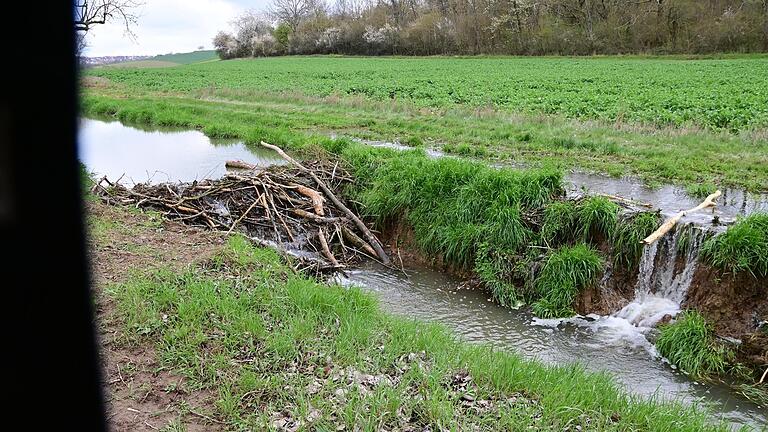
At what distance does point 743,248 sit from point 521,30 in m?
61.3

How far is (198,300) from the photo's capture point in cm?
578

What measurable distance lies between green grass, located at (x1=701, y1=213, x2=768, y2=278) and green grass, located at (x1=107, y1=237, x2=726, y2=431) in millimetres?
2793

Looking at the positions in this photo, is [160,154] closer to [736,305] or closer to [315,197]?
[315,197]

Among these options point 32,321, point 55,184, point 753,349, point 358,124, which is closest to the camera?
point 32,321

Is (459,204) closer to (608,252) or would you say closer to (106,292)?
(608,252)

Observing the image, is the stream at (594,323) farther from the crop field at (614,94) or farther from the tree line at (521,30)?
the tree line at (521,30)

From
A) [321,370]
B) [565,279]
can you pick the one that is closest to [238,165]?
[565,279]

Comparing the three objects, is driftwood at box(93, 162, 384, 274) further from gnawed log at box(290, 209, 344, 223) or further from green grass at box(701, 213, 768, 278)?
green grass at box(701, 213, 768, 278)

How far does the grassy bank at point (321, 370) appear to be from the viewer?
4184mm

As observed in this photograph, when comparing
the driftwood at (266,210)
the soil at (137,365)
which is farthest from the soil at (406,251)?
the soil at (137,365)

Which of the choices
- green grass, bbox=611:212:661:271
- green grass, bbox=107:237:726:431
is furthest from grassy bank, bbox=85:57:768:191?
green grass, bbox=107:237:726:431

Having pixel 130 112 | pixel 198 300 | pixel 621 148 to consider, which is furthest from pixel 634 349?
pixel 130 112

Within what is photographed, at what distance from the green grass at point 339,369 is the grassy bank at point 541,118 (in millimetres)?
7517

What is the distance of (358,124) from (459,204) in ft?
35.7
